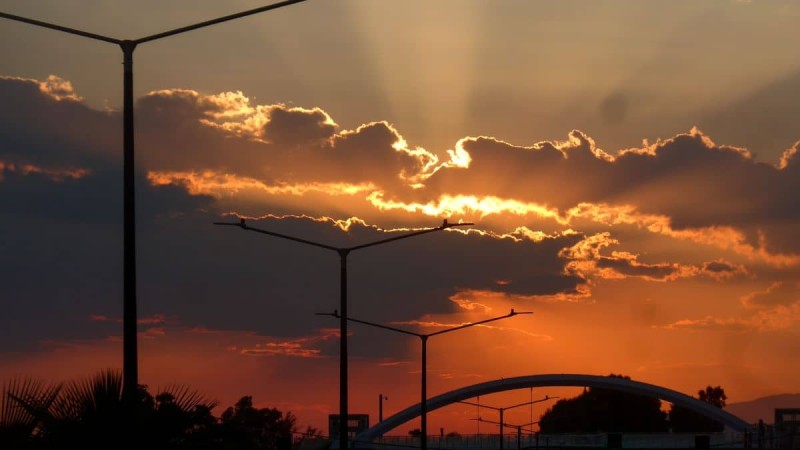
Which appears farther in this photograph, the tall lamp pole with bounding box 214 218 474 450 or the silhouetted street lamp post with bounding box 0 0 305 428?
the tall lamp pole with bounding box 214 218 474 450

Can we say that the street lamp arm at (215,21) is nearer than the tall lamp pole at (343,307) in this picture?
Yes

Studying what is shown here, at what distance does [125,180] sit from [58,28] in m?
3.97

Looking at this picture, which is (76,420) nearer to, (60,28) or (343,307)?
(60,28)

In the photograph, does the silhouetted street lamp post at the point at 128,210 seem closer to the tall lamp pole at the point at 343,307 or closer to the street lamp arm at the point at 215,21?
the street lamp arm at the point at 215,21

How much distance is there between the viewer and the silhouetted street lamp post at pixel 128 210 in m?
25.2

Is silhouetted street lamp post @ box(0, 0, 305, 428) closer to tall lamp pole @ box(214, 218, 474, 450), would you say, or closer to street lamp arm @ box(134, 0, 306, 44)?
street lamp arm @ box(134, 0, 306, 44)

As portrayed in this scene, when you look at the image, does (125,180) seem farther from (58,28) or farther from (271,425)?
(271,425)

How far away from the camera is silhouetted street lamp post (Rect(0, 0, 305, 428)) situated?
25.2 metres

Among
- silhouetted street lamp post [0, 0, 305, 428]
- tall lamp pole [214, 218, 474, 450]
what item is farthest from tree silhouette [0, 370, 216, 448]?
tall lamp pole [214, 218, 474, 450]

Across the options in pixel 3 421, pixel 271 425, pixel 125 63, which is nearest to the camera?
pixel 3 421

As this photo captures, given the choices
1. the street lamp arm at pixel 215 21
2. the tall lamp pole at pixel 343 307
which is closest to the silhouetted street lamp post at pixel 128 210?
the street lamp arm at pixel 215 21

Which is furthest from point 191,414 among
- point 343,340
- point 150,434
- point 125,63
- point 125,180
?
point 343,340

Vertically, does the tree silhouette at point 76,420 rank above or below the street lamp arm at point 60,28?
below

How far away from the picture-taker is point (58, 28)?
28.6 m
